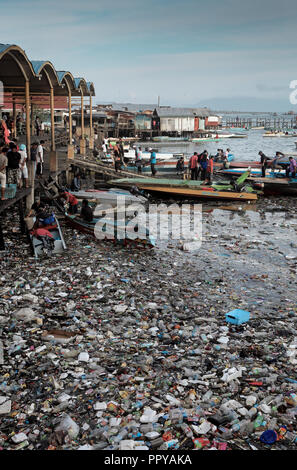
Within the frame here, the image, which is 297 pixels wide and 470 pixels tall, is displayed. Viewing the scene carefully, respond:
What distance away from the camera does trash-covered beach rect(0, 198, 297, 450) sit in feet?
15.8

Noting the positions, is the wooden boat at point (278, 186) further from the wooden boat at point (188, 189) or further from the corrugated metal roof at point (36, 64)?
the corrugated metal roof at point (36, 64)

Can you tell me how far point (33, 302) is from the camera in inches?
323

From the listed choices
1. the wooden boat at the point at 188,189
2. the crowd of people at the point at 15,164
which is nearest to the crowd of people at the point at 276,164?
the wooden boat at the point at 188,189

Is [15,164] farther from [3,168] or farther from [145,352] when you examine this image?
[145,352]

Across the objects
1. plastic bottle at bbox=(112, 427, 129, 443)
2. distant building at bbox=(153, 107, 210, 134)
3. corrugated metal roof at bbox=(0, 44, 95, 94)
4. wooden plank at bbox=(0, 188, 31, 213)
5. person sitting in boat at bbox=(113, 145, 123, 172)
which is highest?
distant building at bbox=(153, 107, 210, 134)

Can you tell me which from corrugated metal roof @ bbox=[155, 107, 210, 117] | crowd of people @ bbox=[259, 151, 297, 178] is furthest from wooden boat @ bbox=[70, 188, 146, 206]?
corrugated metal roof @ bbox=[155, 107, 210, 117]

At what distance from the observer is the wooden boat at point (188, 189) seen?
20.8 m

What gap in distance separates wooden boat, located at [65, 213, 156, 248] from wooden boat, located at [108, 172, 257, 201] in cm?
799

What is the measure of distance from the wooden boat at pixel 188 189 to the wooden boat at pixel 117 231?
799cm

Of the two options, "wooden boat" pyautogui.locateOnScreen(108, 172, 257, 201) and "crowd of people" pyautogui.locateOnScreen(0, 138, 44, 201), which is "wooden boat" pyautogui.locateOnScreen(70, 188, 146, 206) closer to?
"crowd of people" pyautogui.locateOnScreen(0, 138, 44, 201)

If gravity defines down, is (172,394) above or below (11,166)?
below
